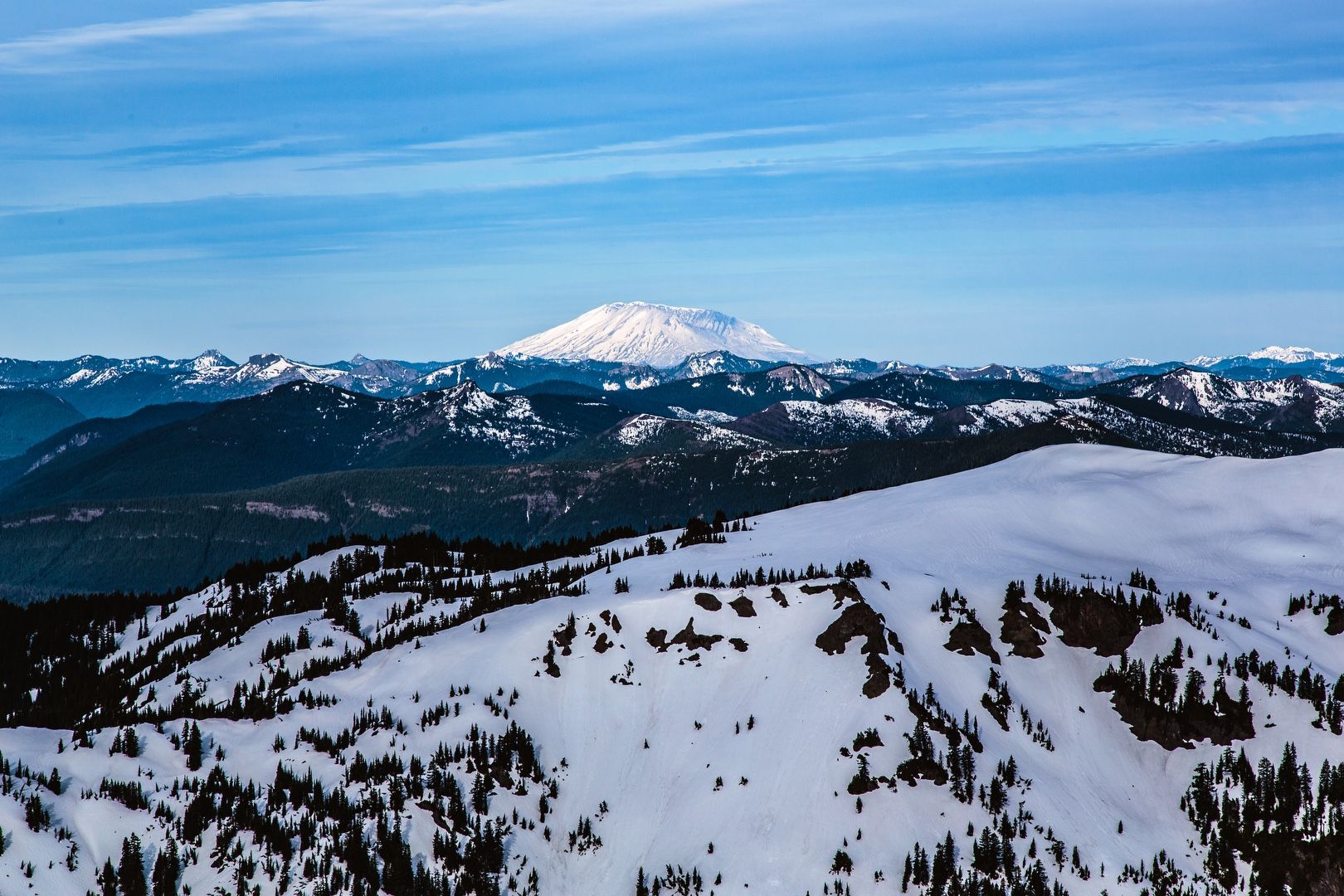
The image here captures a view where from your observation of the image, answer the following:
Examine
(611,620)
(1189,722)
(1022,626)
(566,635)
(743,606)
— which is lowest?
(1189,722)

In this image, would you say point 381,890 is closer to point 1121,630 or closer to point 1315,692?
point 1121,630

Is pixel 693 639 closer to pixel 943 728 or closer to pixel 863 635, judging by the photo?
pixel 863 635

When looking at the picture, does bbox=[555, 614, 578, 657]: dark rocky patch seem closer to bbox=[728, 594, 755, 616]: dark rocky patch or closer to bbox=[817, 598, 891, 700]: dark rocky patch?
bbox=[728, 594, 755, 616]: dark rocky patch

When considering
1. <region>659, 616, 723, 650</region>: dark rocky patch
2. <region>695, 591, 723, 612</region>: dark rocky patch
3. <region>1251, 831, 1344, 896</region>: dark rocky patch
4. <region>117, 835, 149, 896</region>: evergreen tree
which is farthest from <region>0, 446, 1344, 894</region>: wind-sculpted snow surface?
<region>1251, 831, 1344, 896</region>: dark rocky patch

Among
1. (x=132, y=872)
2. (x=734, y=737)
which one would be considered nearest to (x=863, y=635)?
(x=734, y=737)

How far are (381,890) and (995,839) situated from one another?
5413 cm

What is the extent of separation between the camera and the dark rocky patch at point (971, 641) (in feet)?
415

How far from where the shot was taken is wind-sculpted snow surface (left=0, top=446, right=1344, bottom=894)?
10200 cm

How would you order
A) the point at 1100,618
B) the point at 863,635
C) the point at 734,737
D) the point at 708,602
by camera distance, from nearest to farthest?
1. the point at 734,737
2. the point at 863,635
3. the point at 1100,618
4. the point at 708,602

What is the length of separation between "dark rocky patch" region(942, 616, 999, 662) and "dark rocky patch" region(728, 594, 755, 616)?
888 inches

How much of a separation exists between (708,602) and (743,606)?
4672mm

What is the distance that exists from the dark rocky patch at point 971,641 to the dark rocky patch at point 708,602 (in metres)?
26.8

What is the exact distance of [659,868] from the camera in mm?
107062

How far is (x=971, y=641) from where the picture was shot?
12738cm
